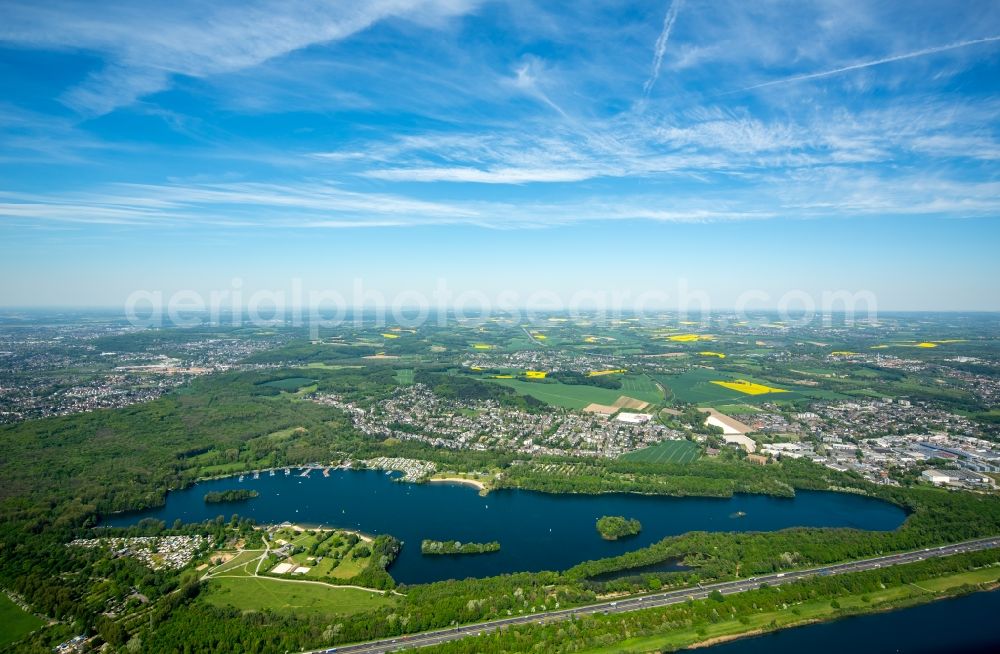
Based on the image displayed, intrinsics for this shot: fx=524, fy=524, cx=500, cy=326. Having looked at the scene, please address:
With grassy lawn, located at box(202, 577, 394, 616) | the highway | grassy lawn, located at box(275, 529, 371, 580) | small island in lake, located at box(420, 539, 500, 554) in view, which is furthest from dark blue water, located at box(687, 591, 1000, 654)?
grassy lawn, located at box(275, 529, 371, 580)

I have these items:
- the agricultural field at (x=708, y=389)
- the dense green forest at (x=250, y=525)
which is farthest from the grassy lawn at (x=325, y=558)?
the agricultural field at (x=708, y=389)

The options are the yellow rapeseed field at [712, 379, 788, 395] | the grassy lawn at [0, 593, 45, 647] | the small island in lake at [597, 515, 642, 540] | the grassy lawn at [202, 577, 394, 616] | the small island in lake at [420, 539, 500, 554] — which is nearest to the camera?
the grassy lawn at [0, 593, 45, 647]

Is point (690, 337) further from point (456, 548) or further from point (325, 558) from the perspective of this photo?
point (325, 558)

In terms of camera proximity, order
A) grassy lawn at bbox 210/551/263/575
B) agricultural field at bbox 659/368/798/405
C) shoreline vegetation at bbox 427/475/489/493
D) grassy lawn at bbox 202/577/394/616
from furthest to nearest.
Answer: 1. agricultural field at bbox 659/368/798/405
2. shoreline vegetation at bbox 427/475/489/493
3. grassy lawn at bbox 210/551/263/575
4. grassy lawn at bbox 202/577/394/616

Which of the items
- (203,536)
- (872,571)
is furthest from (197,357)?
(872,571)

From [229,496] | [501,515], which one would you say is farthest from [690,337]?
[229,496]

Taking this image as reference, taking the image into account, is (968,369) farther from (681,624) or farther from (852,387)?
(681,624)

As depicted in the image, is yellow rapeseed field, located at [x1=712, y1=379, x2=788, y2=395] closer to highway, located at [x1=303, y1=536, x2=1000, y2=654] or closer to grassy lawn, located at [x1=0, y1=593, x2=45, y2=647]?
highway, located at [x1=303, y1=536, x2=1000, y2=654]
